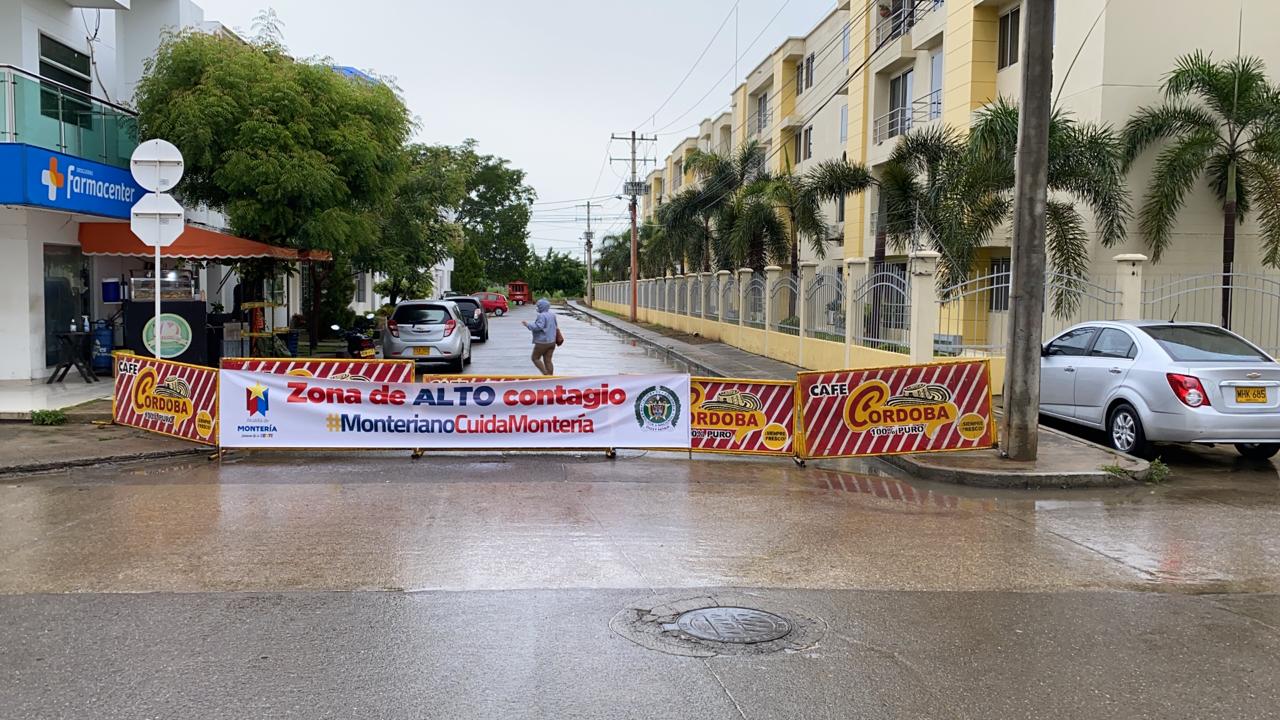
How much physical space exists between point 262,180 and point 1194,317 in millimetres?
16579

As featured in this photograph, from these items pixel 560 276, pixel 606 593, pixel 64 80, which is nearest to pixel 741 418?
pixel 606 593

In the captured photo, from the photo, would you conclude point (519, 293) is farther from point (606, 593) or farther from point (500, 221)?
point (606, 593)

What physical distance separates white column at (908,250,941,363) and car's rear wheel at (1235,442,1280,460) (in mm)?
4618

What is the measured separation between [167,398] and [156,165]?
2.92 meters

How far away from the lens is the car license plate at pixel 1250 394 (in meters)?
10.6

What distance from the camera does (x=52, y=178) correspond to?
49.6 feet

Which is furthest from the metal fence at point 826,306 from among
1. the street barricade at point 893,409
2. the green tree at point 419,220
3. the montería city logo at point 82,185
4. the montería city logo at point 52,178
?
the montería city logo at point 52,178

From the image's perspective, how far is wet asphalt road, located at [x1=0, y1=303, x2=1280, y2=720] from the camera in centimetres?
466

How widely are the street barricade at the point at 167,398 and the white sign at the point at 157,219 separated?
1.54m

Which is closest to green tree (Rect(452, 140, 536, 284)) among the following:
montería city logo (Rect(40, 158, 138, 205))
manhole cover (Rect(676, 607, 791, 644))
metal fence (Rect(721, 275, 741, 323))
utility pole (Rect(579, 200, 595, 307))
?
utility pole (Rect(579, 200, 595, 307))

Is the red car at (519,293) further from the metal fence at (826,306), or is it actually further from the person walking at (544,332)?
the person walking at (544,332)

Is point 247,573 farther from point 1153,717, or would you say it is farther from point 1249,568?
point 1249,568

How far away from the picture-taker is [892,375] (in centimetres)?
1127

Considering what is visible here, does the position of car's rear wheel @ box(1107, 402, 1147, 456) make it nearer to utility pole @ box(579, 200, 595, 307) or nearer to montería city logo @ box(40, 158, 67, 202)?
Result: montería city logo @ box(40, 158, 67, 202)
